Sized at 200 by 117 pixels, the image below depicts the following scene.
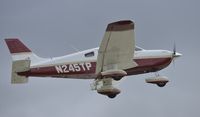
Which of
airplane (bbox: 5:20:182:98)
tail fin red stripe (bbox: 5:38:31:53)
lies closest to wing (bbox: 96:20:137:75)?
airplane (bbox: 5:20:182:98)

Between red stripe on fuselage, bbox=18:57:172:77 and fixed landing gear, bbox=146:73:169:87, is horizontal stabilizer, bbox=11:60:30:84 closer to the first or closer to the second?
red stripe on fuselage, bbox=18:57:172:77

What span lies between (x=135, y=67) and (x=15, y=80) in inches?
240

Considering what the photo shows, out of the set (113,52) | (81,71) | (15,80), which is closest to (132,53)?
(113,52)

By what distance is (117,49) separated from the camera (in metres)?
29.4

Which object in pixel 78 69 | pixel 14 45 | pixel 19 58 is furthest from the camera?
pixel 14 45

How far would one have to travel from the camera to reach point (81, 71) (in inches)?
1228

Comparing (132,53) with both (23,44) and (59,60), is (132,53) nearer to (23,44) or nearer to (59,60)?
(59,60)

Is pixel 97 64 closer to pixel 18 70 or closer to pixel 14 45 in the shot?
pixel 18 70

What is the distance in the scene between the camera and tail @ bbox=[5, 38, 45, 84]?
3108 centimetres

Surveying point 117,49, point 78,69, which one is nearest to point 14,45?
point 78,69

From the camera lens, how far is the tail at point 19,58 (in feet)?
102

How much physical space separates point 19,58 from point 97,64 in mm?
4468

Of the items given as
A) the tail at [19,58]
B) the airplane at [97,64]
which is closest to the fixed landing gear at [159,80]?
the airplane at [97,64]

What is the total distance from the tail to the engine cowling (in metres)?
5.73
